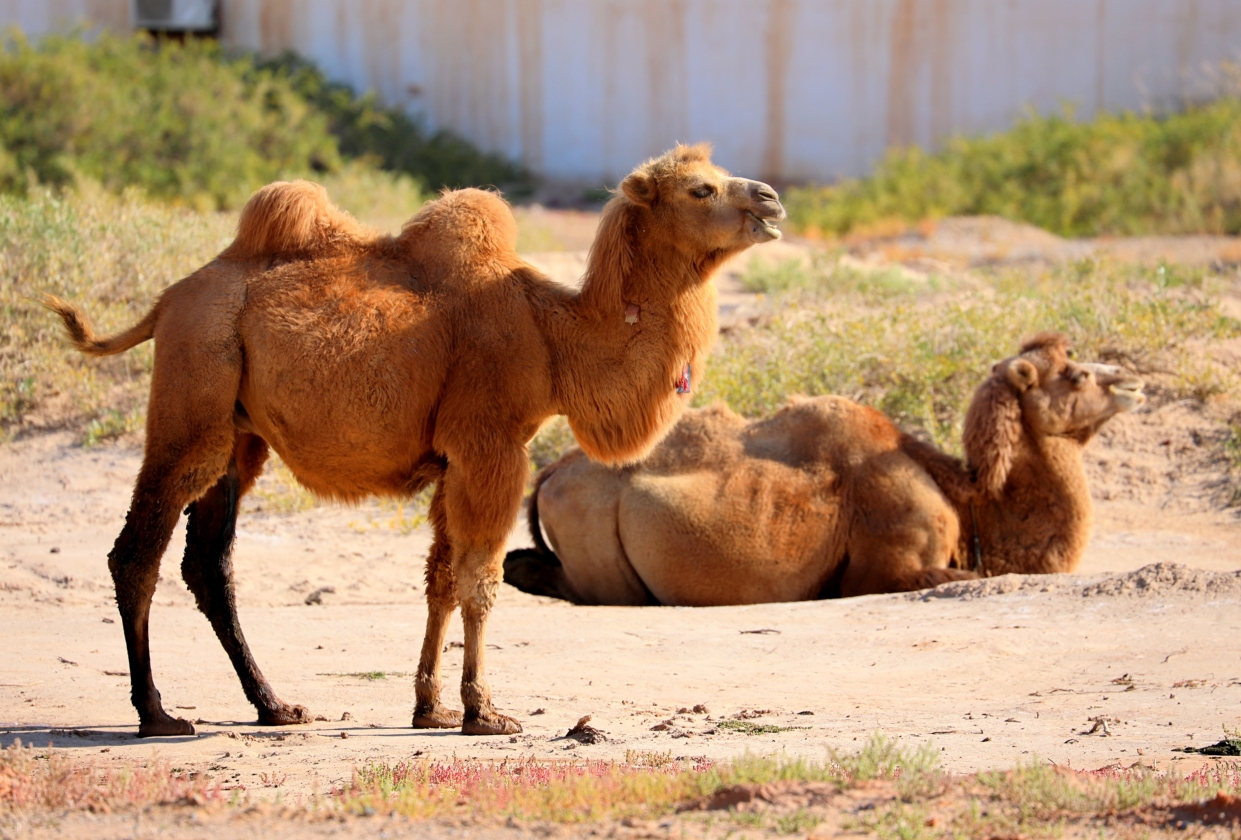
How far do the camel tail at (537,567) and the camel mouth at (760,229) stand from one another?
11.7ft

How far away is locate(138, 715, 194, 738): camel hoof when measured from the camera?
5.45 m

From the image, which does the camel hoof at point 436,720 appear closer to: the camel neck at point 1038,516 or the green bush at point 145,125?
the camel neck at point 1038,516

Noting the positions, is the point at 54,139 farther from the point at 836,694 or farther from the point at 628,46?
the point at 836,694

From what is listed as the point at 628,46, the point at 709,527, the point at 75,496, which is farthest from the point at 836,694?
the point at 628,46

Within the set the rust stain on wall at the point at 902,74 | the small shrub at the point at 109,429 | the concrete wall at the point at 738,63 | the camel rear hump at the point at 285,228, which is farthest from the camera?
the rust stain on wall at the point at 902,74

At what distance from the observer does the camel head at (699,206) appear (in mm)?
5703

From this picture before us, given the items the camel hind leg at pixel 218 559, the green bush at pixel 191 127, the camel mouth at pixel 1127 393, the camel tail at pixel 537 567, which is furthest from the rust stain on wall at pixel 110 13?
the camel hind leg at pixel 218 559

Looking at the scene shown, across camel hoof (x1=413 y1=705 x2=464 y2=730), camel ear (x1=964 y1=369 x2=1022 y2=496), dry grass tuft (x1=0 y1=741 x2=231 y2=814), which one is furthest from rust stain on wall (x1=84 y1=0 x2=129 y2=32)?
dry grass tuft (x1=0 y1=741 x2=231 y2=814)

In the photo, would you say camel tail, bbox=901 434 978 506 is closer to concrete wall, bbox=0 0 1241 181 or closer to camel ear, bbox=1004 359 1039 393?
camel ear, bbox=1004 359 1039 393

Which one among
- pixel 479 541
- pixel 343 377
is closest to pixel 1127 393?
pixel 479 541

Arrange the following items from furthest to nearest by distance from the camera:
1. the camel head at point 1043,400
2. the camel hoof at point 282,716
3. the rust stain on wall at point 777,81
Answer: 1. the rust stain on wall at point 777,81
2. the camel head at point 1043,400
3. the camel hoof at point 282,716

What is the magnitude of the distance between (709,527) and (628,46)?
1692cm

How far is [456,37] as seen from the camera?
79.4 feet

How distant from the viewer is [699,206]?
5.77 meters
